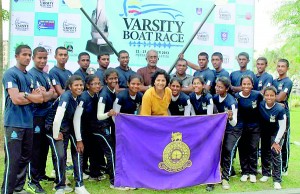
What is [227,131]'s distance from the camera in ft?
18.2

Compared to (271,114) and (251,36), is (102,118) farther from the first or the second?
(251,36)

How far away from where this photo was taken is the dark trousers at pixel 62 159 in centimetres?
463

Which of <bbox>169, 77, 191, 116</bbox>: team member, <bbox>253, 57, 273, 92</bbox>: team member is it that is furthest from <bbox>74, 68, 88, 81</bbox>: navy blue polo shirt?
<bbox>253, 57, 273, 92</bbox>: team member

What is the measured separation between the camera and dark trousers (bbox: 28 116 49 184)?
189 inches

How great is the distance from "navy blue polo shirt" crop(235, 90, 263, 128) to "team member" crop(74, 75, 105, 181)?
216 cm

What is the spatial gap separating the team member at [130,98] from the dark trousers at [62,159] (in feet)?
2.50

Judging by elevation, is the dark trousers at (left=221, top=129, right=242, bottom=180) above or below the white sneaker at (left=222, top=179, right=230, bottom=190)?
above

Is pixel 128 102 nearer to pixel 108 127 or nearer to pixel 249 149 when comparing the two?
pixel 108 127

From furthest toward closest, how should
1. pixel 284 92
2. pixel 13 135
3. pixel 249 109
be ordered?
pixel 284 92 → pixel 249 109 → pixel 13 135

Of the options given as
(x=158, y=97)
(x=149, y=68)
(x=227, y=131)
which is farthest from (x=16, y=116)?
(x=227, y=131)

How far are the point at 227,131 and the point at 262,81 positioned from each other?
3.82 ft

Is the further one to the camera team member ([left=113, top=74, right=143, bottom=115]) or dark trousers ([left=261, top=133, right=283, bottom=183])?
dark trousers ([left=261, top=133, right=283, bottom=183])

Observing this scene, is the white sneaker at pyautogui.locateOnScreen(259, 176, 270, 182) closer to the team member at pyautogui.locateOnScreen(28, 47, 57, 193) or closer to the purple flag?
the purple flag

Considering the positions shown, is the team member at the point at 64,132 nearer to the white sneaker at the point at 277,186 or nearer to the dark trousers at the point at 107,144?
the dark trousers at the point at 107,144
